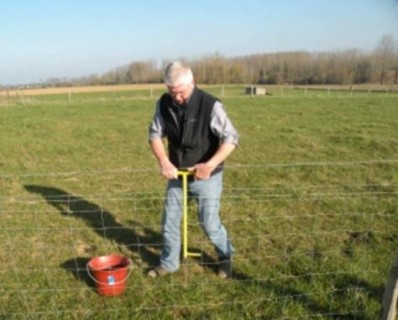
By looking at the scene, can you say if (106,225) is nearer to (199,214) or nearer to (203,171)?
(199,214)

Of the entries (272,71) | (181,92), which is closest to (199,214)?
(181,92)

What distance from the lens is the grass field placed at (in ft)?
14.9

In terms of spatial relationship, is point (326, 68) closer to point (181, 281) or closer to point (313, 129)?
point (313, 129)

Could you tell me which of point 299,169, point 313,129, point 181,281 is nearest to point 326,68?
point 313,129

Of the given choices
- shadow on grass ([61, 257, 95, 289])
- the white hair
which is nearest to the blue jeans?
shadow on grass ([61, 257, 95, 289])

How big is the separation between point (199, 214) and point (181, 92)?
134 cm

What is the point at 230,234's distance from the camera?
6344 mm

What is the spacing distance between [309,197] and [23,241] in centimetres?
463

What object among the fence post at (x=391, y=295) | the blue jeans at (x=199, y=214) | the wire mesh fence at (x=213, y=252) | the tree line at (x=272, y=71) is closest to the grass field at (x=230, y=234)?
the wire mesh fence at (x=213, y=252)

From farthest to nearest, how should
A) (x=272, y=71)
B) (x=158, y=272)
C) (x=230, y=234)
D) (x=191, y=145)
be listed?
(x=272, y=71)
(x=230, y=234)
(x=158, y=272)
(x=191, y=145)

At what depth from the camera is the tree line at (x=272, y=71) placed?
77.4 m

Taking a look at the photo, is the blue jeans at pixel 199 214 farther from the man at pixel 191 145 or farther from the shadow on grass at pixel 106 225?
the shadow on grass at pixel 106 225

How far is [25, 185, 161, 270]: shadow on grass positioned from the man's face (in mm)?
2132

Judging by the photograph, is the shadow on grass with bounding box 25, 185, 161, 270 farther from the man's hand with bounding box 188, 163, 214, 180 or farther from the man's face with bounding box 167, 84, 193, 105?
the man's face with bounding box 167, 84, 193, 105
